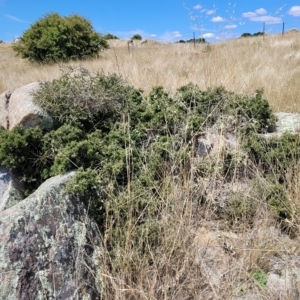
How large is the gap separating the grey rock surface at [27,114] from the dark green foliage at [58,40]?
34.0 ft

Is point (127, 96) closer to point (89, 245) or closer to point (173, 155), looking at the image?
point (173, 155)

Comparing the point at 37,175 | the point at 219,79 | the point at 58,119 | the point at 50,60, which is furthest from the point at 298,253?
the point at 50,60

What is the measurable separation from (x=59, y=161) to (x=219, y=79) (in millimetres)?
3119

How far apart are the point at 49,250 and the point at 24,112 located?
140 cm

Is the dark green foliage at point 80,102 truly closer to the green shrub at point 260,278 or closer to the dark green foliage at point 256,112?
the dark green foliage at point 256,112

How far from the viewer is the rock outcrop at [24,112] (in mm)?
2689

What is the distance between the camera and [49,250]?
1.75 meters

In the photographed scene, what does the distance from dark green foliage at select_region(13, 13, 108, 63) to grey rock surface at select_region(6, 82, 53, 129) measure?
10.4 m

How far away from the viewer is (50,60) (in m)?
12.7

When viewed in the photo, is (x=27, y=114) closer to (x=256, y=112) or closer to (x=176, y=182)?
(x=176, y=182)

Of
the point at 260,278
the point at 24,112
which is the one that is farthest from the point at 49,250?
the point at 24,112

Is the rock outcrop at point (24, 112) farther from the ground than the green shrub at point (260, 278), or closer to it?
farther from the ground

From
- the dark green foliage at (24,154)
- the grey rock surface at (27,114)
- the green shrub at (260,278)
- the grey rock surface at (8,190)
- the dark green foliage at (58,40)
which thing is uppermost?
the dark green foliage at (58,40)

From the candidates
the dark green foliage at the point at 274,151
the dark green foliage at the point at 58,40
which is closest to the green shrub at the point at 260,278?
the dark green foliage at the point at 274,151
